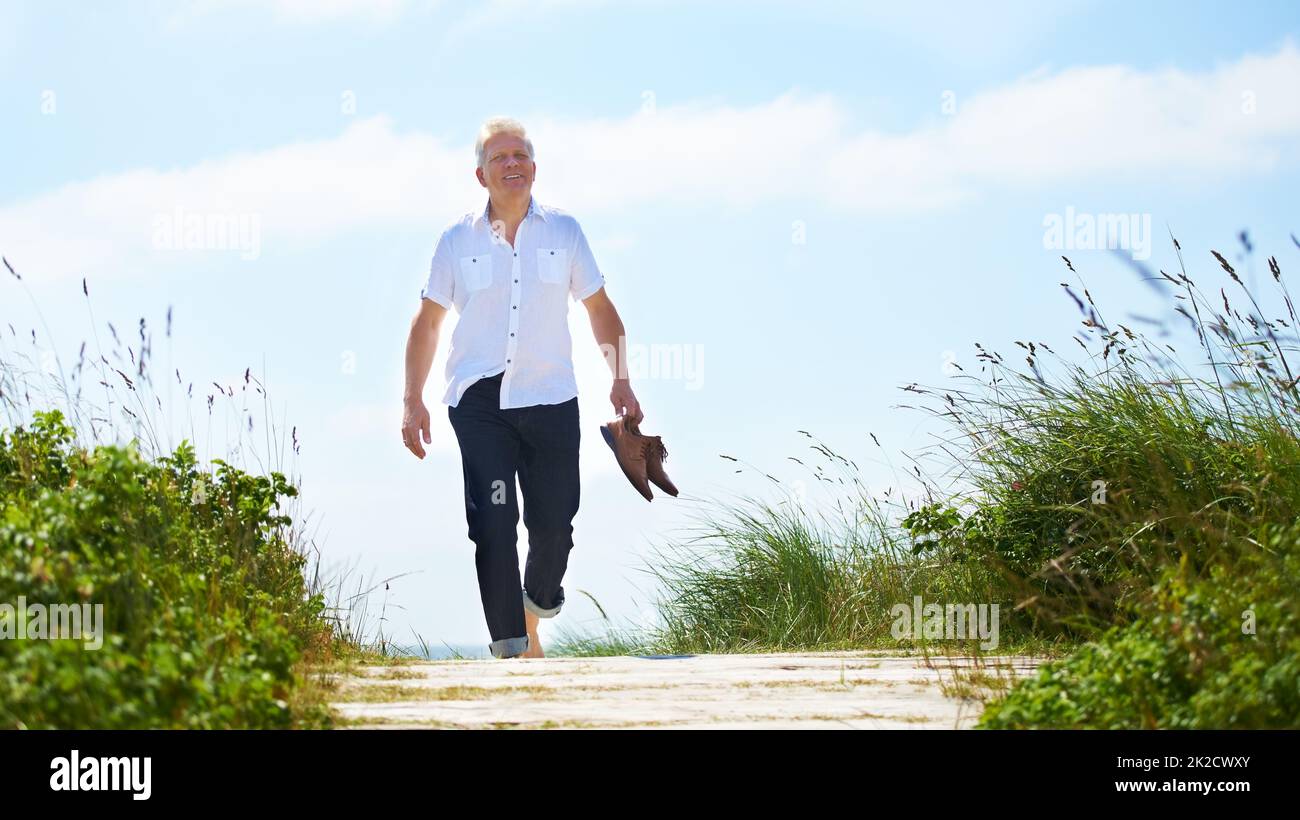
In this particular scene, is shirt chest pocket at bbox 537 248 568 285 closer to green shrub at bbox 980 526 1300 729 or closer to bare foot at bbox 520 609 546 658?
bare foot at bbox 520 609 546 658

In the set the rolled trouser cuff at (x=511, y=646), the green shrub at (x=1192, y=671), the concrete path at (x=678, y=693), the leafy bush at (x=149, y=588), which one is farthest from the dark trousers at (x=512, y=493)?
the green shrub at (x=1192, y=671)

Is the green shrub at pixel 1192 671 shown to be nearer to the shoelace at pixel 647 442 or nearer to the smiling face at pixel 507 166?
the shoelace at pixel 647 442

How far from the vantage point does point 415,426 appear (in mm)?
5984

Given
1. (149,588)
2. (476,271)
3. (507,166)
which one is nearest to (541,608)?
(476,271)

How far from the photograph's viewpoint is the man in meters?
5.84

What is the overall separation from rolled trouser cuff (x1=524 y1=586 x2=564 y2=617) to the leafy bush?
115cm

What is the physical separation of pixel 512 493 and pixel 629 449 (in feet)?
2.18

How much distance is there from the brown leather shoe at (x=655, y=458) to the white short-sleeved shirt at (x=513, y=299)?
1.36 feet

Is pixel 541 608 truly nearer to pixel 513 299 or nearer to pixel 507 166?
pixel 513 299

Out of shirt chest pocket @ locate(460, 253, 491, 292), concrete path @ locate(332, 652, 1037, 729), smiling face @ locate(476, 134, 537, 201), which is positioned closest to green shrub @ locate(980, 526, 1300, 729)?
concrete path @ locate(332, 652, 1037, 729)

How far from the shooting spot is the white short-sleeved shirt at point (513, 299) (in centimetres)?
589
